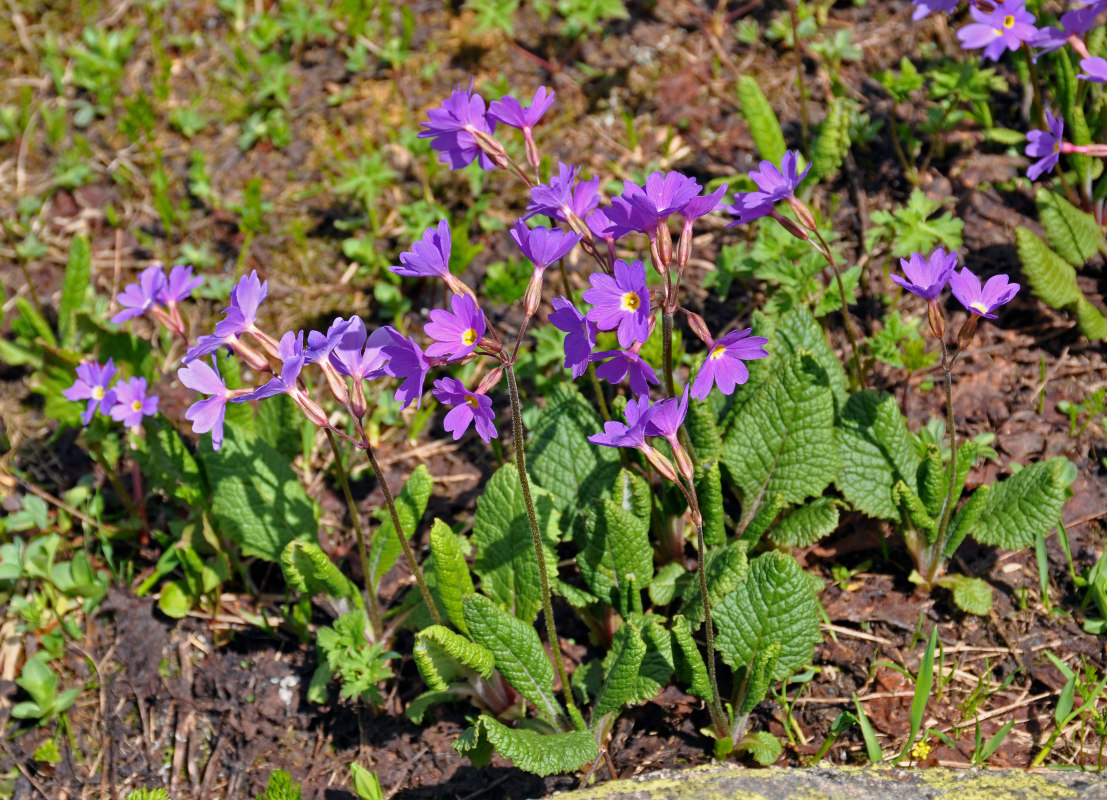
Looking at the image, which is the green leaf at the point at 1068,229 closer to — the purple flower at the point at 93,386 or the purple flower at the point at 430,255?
the purple flower at the point at 430,255

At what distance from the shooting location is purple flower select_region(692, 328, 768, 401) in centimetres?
237

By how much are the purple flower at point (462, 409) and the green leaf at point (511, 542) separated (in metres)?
0.48

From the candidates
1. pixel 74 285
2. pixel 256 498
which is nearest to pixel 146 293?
pixel 256 498

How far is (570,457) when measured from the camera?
2.94 metres

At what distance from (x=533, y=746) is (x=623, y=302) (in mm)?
1069

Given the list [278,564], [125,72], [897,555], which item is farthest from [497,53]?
[897,555]

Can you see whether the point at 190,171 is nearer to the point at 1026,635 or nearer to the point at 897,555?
the point at 897,555

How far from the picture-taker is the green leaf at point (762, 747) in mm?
2484

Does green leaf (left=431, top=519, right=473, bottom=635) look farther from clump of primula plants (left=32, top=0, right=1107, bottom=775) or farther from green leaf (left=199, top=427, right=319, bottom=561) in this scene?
green leaf (left=199, top=427, right=319, bottom=561)

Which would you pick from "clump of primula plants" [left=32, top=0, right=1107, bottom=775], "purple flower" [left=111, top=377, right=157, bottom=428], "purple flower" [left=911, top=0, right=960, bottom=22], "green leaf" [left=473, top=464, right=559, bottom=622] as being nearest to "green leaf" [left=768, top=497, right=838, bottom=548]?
"clump of primula plants" [left=32, top=0, right=1107, bottom=775]

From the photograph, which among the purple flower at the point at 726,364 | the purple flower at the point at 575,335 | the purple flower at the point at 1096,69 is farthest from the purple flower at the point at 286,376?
the purple flower at the point at 1096,69

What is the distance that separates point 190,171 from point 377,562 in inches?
94.1

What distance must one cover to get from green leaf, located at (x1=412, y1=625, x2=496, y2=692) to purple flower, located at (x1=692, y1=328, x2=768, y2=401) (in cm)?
82

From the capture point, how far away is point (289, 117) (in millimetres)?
4543
